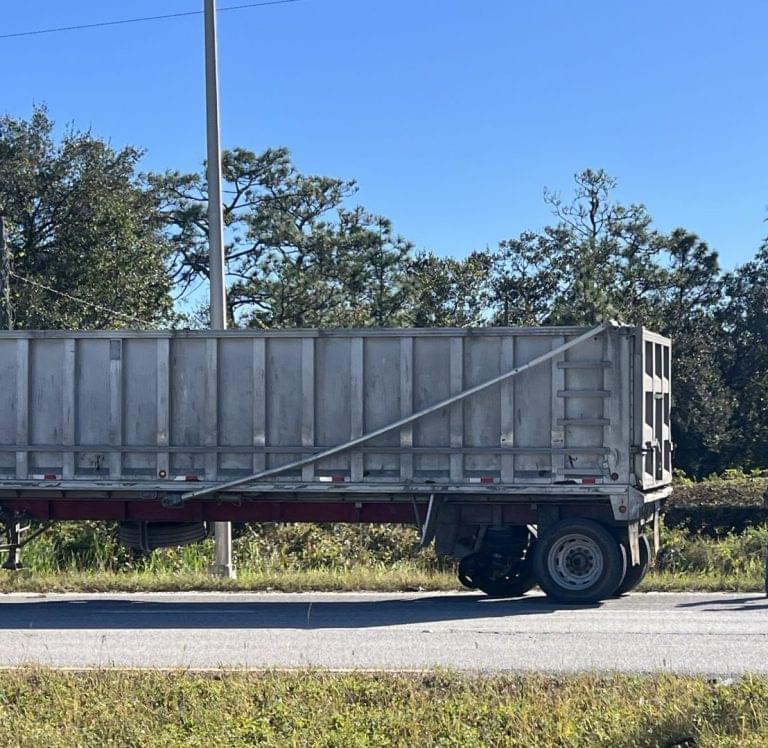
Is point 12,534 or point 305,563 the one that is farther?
point 305,563

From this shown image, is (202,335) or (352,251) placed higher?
(352,251)

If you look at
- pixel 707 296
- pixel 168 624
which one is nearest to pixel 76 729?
pixel 168 624

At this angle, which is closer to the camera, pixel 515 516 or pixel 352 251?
pixel 515 516

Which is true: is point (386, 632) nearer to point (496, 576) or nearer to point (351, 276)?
point (496, 576)

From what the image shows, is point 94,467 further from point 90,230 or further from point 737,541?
point 90,230

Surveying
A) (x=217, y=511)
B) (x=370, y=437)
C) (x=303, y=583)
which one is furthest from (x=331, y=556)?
(x=370, y=437)

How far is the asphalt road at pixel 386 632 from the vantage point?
9.93 m

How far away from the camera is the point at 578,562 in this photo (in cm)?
1389

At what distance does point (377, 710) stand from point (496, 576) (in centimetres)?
692

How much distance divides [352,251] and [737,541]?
21.4 m

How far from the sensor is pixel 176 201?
4197 centimetres

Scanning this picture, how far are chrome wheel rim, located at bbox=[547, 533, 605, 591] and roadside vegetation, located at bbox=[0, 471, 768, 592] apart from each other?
7.12 feet

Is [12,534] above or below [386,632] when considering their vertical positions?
above

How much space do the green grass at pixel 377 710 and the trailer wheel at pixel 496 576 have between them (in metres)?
5.85
